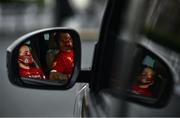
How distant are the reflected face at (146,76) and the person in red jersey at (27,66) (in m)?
0.54

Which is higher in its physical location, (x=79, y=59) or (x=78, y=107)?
(x=79, y=59)

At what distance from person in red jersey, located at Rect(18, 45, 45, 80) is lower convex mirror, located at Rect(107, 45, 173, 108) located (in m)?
0.47

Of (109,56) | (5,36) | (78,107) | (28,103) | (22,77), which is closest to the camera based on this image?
(109,56)

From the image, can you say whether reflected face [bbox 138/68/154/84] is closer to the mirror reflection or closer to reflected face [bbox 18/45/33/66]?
the mirror reflection

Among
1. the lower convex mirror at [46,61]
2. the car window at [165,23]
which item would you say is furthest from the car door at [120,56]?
the lower convex mirror at [46,61]

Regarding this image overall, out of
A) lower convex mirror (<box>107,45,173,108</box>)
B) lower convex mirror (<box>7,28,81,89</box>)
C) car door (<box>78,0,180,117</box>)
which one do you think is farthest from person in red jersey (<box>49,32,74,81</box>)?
lower convex mirror (<box>107,45,173,108</box>)

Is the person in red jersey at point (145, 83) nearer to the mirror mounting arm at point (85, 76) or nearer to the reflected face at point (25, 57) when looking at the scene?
the mirror mounting arm at point (85, 76)

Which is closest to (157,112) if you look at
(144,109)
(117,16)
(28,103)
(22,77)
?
(144,109)

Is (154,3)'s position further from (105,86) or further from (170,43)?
(105,86)

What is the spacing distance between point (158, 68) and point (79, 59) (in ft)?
1.46

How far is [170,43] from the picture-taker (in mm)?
2227

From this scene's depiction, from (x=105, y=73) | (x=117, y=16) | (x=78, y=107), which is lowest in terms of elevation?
(x=78, y=107)

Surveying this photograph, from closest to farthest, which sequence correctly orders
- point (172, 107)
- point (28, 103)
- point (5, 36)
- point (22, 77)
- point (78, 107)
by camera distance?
point (172, 107)
point (22, 77)
point (78, 107)
point (28, 103)
point (5, 36)

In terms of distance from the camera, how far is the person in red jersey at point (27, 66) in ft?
8.59
